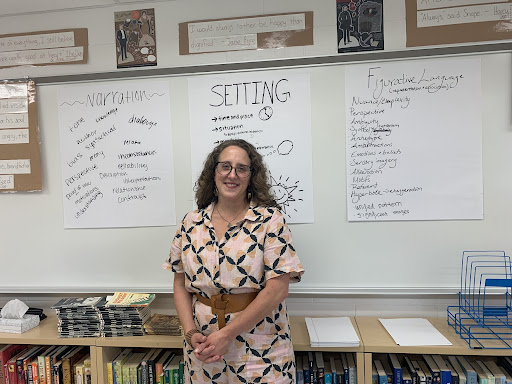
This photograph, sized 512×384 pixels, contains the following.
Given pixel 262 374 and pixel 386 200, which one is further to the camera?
pixel 386 200

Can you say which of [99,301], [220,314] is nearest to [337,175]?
[220,314]

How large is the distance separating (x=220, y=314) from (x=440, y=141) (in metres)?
1.34

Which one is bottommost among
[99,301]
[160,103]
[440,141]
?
[99,301]

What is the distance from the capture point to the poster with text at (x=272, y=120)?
187 cm

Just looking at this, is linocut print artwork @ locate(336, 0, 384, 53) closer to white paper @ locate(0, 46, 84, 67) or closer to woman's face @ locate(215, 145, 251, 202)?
woman's face @ locate(215, 145, 251, 202)

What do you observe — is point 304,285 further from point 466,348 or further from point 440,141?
point 440,141

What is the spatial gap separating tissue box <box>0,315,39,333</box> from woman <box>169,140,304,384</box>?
38.2 inches

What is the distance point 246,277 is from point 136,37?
4.71 feet

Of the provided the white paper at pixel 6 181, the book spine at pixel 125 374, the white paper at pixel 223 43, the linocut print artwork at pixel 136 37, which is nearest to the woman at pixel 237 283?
the book spine at pixel 125 374

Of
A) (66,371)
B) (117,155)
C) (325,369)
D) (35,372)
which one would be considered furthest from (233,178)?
(35,372)

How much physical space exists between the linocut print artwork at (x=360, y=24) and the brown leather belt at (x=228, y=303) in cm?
132

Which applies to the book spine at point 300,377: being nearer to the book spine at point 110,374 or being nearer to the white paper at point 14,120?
the book spine at point 110,374

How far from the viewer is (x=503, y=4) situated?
5.69 feet

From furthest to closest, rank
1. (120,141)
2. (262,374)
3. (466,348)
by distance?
(120,141) < (466,348) < (262,374)
